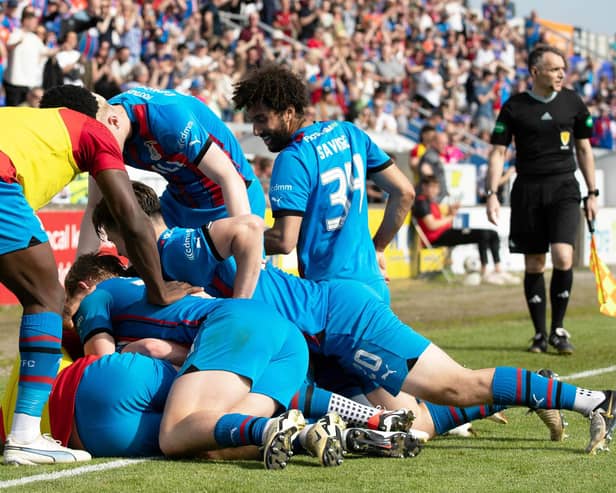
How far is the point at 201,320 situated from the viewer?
16.9ft

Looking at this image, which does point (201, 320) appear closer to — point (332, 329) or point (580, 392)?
point (332, 329)

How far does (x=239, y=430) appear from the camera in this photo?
4.61 meters

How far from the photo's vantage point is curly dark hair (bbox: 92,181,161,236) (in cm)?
536

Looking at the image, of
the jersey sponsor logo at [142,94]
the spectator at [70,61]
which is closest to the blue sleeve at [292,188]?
the jersey sponsor logo at [142,94]

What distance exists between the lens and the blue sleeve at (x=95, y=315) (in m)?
5.25

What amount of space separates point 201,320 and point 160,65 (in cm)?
1294

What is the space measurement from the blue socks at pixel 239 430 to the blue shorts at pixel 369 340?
740 mm

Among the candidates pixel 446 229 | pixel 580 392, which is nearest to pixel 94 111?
pixel 580 392

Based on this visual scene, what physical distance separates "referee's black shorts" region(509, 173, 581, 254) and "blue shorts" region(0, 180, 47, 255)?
17.9 ft

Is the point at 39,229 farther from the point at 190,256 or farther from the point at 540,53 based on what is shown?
the point at 540,53

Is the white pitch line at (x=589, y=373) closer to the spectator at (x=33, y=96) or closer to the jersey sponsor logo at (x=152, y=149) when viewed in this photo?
the jersey sponsor logo at (x=152, y=149)

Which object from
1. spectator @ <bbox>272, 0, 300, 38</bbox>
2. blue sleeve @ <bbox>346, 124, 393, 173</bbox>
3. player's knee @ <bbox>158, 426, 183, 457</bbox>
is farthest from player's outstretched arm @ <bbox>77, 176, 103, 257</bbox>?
spectator @ <bbox>272, 0, 300, 38</bbox>

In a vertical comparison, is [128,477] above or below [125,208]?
below

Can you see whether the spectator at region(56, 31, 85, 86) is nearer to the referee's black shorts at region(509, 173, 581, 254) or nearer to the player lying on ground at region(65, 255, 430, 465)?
the referee's black shorts at region(509, 173, 581, 254)
